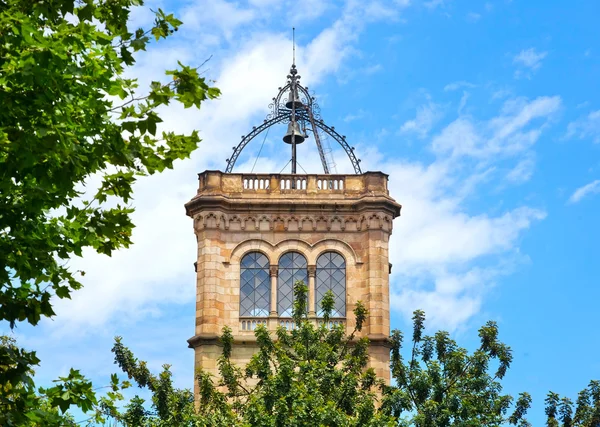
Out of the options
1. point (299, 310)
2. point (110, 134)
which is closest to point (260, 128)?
point (299, 310)

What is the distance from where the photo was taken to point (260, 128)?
46.8 meters

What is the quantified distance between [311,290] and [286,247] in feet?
6.06

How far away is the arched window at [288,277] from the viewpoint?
4312 centimetres

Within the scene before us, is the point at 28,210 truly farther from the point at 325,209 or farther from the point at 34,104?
the point at 325,209

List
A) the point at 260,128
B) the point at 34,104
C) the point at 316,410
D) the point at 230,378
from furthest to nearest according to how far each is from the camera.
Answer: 1. the point at 260,128
2. the point at 230,378
3. the point at 316,410
4. the point at 34,104

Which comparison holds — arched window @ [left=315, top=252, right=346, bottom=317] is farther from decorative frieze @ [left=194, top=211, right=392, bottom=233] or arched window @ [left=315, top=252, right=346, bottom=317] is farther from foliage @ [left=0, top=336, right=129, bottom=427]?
foliage @ [left=0, top=336, right=129, bottom=427]

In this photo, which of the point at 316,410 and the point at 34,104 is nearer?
the point at 34,104

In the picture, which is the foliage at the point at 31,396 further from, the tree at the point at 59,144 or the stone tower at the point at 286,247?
the stone tower at the point at 286,247

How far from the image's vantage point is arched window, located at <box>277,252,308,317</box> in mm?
43125

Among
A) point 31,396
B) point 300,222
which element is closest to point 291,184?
point 300,222

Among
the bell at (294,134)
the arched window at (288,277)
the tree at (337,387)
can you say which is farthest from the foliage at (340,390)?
the bell at (294,134)

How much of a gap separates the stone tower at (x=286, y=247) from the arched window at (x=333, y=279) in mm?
35

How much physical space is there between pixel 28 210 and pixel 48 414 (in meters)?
2.35

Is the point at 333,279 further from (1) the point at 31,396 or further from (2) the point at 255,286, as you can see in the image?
(1) the point at 31,396
